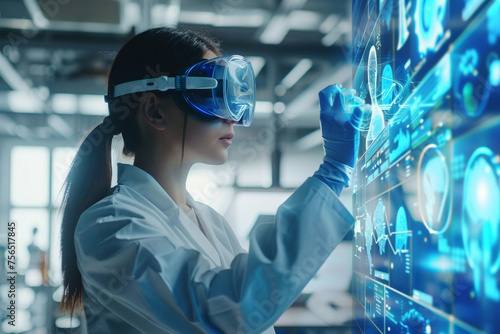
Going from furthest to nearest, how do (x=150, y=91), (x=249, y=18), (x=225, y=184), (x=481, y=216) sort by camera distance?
(x=225, y=184), (x=249, y=18), (x=150, y=91), (x=481, y=216)

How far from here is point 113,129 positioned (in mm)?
1177

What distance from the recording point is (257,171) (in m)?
5.93

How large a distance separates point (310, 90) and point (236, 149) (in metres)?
1.10

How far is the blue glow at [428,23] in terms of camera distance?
57 cm

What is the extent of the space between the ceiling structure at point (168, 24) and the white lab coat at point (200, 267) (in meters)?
1.29

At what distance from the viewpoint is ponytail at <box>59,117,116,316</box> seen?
116 centimetres

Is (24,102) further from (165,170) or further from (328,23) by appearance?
(165,170)

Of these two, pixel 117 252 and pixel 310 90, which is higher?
pixel 310 90

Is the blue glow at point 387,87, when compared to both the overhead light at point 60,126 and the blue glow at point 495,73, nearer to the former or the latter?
the blue glow at point 495,73

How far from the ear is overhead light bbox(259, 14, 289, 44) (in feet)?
6.51

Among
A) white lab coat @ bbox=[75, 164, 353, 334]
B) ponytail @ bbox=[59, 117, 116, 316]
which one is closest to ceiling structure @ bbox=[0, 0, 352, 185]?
ponytail @ bbox=[59, 117, 116, 316]

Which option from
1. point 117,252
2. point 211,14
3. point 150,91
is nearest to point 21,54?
point 211,14

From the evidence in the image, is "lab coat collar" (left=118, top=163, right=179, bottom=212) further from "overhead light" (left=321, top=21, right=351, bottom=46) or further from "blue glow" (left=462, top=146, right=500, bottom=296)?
"overhead light" (left=321, top=21, right=351, bottom=46)

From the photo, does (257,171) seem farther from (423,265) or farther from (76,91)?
(423,265)
